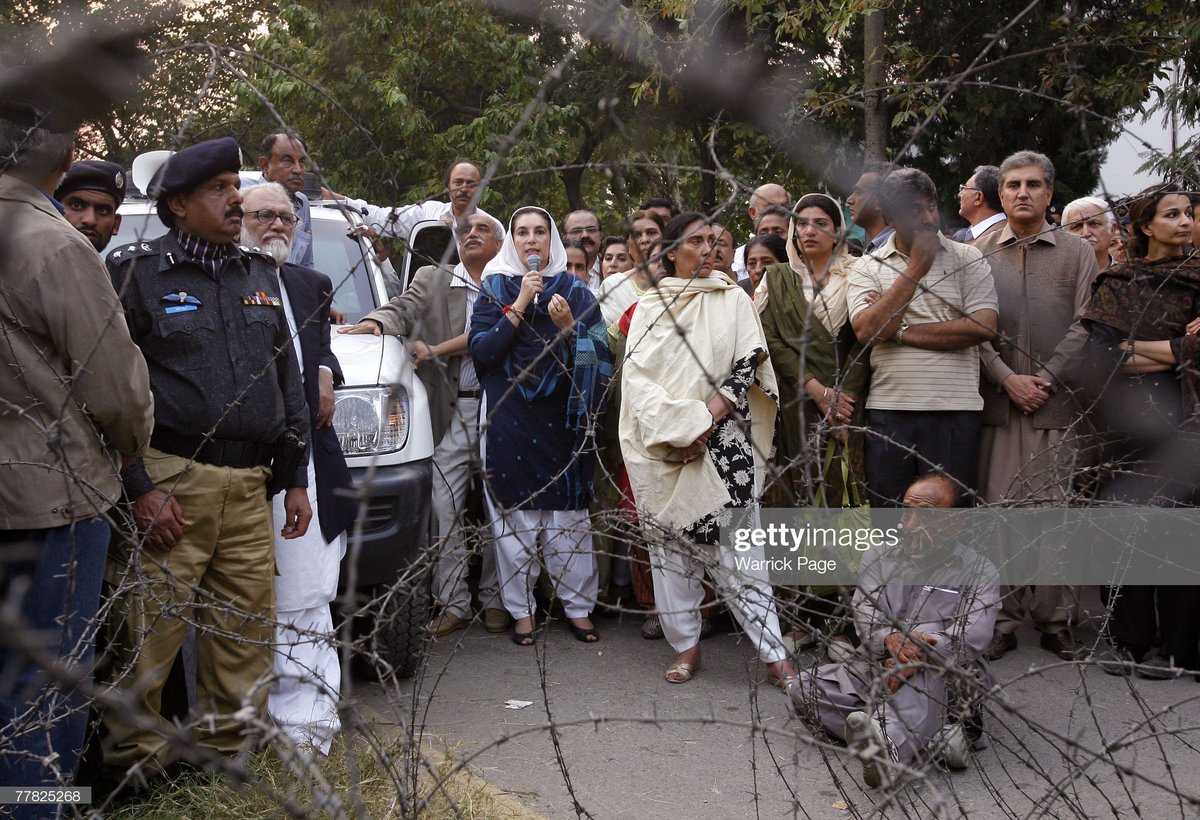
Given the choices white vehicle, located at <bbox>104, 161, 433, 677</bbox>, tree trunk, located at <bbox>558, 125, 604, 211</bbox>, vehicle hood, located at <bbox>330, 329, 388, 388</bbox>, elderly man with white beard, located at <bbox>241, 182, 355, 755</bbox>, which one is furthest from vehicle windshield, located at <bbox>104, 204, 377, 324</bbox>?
tree trunk, located at <bbox>558, 125, 604, 211</bbox>

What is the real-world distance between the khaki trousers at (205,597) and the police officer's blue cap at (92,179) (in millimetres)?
1059

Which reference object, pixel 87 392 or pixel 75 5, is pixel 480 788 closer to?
pixel 87 392

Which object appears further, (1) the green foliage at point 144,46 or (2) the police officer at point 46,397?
(2) the police officer at point 46,397

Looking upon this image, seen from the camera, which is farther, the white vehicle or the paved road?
the white vehicle

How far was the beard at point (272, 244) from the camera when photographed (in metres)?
4.51

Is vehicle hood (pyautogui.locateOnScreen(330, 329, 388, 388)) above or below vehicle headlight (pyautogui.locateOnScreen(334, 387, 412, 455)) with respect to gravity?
above

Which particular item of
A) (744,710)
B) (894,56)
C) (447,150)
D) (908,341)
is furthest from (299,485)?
(447,150)

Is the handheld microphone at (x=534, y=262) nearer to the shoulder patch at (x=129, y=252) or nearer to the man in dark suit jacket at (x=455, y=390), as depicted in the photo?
the man in dark suit jacket at (x=455, y=390)

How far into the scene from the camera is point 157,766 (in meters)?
3.46

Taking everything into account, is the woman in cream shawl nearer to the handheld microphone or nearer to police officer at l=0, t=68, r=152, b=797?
the handheld microphone

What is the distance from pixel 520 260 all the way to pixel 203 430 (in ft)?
8.28

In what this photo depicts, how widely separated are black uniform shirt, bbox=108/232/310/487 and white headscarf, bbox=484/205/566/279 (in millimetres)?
2207

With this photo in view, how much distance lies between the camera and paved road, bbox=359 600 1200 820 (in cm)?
373

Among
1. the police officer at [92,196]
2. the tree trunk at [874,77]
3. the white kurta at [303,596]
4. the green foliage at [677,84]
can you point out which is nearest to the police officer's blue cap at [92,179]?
the police officer at [92,196]
